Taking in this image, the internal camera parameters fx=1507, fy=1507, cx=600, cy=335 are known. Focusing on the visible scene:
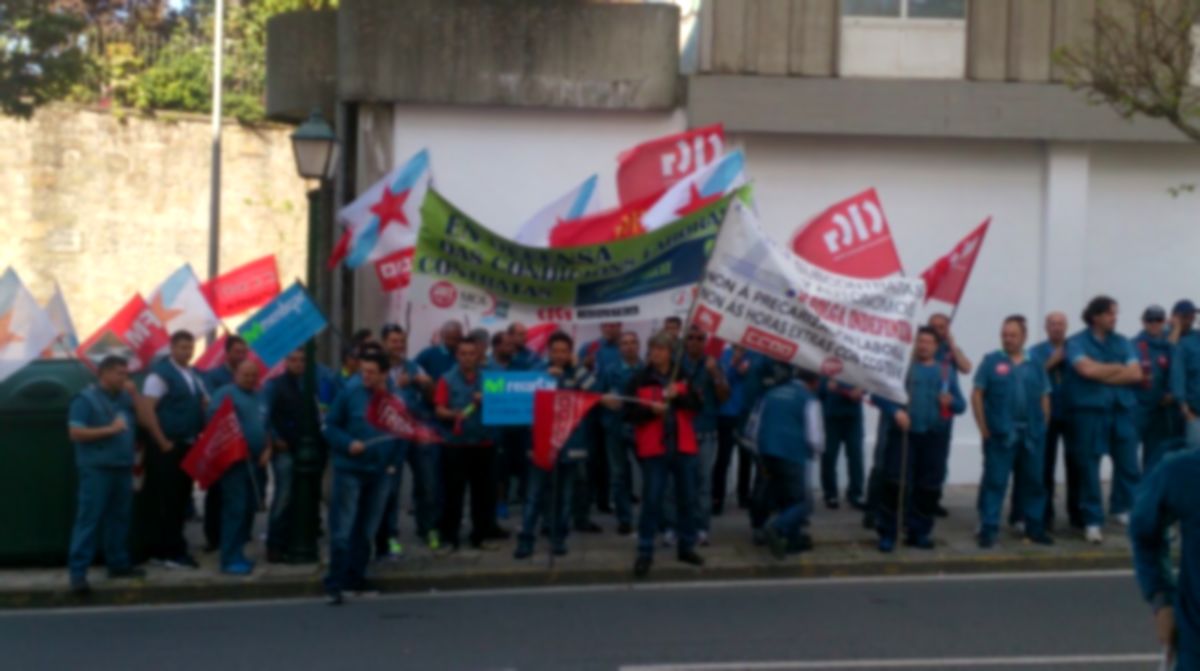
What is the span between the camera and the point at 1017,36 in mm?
15180

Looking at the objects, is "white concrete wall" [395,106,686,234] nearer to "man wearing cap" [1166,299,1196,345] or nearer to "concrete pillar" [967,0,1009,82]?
"concrete pillar" [967,0,1009,82]

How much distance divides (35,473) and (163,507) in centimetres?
98

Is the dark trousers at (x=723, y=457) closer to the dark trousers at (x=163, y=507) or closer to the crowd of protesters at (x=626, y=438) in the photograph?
the crowd of protesters at (x=626, y=438)

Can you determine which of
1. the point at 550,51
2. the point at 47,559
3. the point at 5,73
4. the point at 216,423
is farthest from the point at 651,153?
the point at 5,73

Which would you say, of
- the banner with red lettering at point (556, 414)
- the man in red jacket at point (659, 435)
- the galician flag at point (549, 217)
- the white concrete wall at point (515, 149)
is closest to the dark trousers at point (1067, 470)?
A: the man in red jacket at point (659, 435)

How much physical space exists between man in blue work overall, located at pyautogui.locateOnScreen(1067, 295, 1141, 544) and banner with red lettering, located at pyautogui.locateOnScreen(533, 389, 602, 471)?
412cm

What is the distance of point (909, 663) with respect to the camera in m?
8.39

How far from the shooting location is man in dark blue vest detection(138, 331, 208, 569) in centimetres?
1173

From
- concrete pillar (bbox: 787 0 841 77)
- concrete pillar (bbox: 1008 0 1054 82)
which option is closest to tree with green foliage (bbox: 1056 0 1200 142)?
concrete pillar (bbox: 1008 0 1054 82)

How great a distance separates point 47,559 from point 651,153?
607 cm

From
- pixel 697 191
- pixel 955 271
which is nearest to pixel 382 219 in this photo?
pixel 697 191

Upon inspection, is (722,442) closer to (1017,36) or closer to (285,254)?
(1017,36)

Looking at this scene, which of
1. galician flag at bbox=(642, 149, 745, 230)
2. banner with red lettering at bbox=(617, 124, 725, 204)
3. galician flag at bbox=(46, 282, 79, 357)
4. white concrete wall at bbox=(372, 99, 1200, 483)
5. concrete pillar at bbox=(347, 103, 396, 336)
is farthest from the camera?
white concrete wall at bbox=(372, 99, 1200, 483)

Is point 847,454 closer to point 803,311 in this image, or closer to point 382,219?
point 803,311
